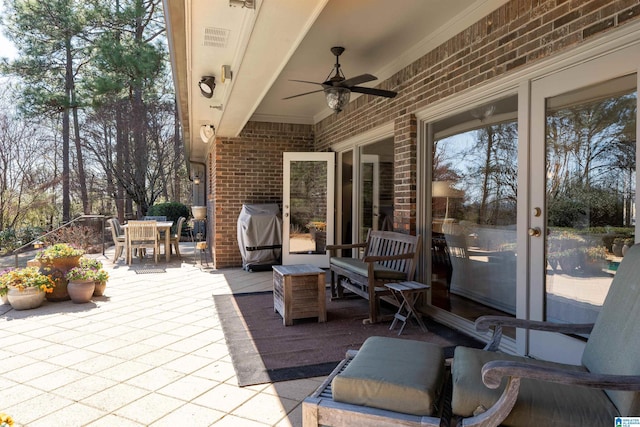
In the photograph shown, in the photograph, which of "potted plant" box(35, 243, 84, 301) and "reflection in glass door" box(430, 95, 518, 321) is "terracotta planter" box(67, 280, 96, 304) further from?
"reflection in glass door" box(430, 95, 518, 321)

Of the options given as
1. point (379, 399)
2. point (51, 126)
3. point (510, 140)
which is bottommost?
point (379, 399)

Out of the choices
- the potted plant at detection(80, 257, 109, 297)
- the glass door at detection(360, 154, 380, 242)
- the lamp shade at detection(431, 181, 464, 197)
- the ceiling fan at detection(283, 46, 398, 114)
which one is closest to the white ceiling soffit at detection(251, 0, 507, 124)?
the ceiling fan at detection(283, 46, 398, 114)

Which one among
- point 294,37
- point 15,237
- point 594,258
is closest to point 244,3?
point 294,37

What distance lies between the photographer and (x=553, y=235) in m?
2.70

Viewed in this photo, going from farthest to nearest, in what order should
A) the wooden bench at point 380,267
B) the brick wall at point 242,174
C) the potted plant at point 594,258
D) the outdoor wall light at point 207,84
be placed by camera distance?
the brick wall at point 242,174
the outdoor wall light at point 207,84
the wooden bench at point 380,267
the potted plant at point 594,258

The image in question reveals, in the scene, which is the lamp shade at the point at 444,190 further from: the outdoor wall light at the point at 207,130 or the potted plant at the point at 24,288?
the potted plant at the point at 24,288

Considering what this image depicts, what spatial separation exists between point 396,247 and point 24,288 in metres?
3.87

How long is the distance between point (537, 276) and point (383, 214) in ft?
9.06

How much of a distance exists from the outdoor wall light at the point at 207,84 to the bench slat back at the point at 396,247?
2371 millimetres

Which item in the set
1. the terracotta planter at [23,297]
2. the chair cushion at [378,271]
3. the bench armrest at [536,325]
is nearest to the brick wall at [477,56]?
the chair cushion at [378,271]

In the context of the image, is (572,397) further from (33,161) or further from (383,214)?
(33,161)

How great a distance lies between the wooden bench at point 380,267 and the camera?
147 inches

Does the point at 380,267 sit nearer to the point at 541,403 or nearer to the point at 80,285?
the point at 541,403

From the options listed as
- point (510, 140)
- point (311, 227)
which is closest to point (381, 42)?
point (510, 140)
